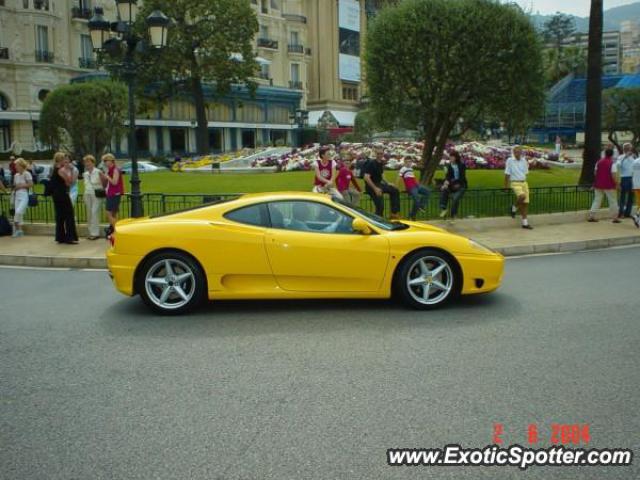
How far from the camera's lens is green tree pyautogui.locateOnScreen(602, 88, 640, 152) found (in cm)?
5720

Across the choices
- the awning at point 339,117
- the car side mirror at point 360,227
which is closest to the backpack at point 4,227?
the car side mirror at point 360,227

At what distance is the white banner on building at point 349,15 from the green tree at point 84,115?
55501 millimetres

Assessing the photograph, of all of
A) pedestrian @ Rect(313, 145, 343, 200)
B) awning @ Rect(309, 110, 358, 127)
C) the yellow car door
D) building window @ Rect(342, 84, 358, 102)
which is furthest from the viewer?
building window @ Rect(342, 84, 358, 102)

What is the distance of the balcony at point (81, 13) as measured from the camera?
50.9 meters

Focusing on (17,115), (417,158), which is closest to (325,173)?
(417,158)

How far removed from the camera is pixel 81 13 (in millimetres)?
51281

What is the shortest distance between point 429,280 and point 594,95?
1424 centimetres

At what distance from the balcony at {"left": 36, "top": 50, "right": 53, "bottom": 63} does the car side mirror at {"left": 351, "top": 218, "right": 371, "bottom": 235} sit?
4832 cm

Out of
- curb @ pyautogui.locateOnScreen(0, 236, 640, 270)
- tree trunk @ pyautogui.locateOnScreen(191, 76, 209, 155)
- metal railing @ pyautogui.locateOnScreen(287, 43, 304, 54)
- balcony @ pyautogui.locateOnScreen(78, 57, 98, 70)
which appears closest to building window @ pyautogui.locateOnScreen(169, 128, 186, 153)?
balcony @ pyautogui.locateOnScreen(78, 57, 98, 70)

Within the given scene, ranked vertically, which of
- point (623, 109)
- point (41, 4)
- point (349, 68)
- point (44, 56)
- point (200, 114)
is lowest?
point (200, 114)

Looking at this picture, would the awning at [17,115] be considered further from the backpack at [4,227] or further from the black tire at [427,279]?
the black tire at [427,279]

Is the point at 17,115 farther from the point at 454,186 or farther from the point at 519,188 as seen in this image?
the point at 519,188

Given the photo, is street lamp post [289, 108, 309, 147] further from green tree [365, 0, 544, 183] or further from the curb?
the curb

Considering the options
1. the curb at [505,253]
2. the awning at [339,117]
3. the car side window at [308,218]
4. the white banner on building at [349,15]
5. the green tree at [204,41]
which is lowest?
the curb at [505,253]
